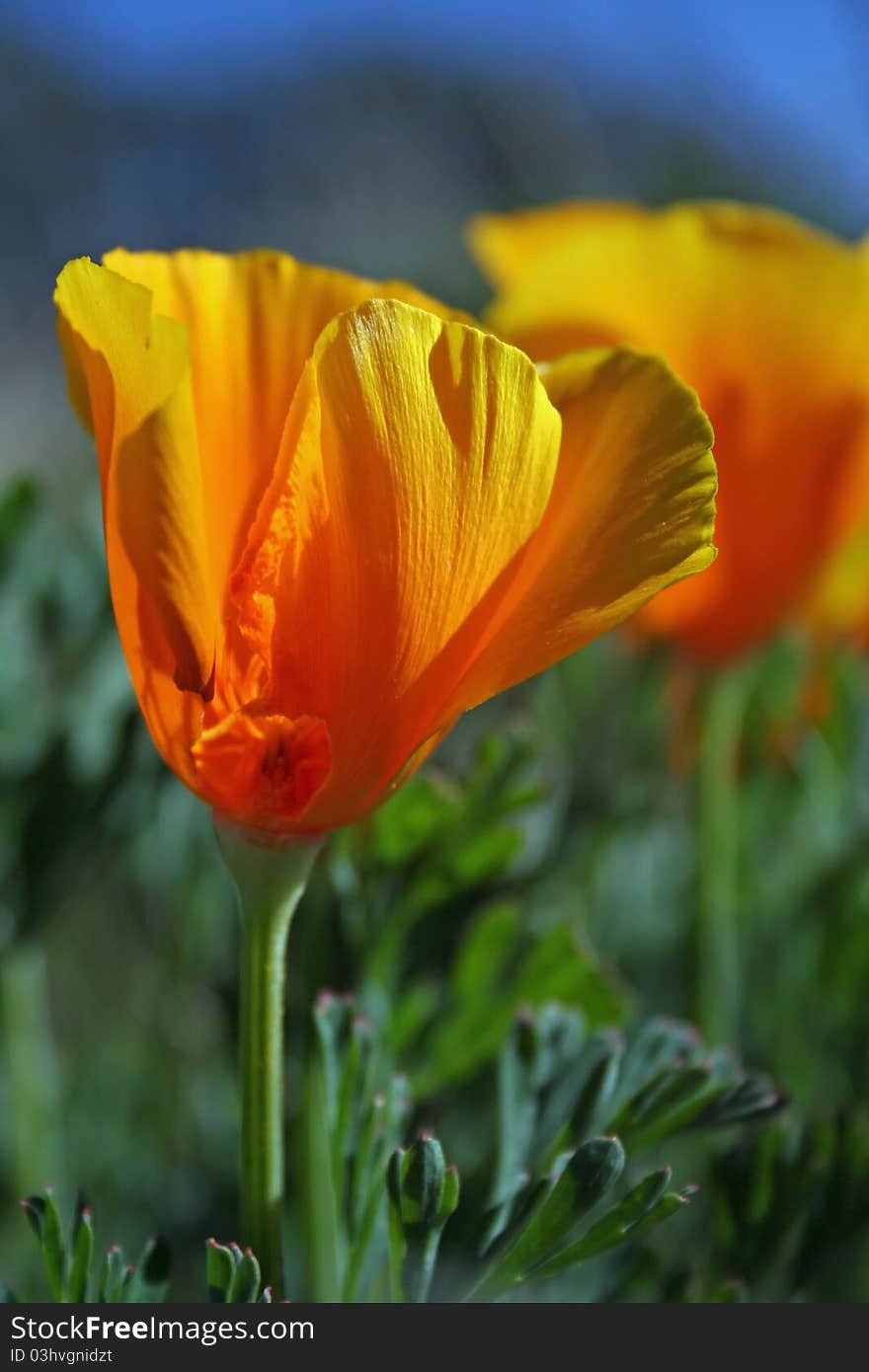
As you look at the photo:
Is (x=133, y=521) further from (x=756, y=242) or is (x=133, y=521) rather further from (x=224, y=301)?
(x=756, y=242)

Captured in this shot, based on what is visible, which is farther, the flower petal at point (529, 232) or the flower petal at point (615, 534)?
the flower petal at point (529, 232)

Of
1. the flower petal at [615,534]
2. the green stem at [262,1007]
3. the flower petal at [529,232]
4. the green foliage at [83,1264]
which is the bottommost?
the green foliage at [83,1264]

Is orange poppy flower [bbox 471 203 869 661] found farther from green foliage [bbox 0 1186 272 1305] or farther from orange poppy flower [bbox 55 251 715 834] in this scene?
green foliage [bbox 0 1186 272 1305]

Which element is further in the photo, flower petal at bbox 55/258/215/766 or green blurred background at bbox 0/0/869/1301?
green blurred background at bbox 0/0/869/1301

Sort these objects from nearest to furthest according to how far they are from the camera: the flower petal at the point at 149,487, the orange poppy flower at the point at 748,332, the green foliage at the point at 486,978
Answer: the flower petal at the point at 149,487
the green foliage at the point at 486,978
the orange poppy flower at the point at 748,332

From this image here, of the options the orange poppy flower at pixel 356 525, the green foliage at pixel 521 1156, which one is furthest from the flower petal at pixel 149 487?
the green foliage at pixel 521 1156

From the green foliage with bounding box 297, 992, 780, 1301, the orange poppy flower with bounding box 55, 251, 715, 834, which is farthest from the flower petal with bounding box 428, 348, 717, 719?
the green foliage with bounding box 297, 992, 780, 1301

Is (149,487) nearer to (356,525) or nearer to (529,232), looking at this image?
(356,525)

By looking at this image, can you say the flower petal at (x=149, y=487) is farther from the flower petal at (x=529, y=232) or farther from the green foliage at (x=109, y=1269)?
the flower petal at (x=529, y=232)
